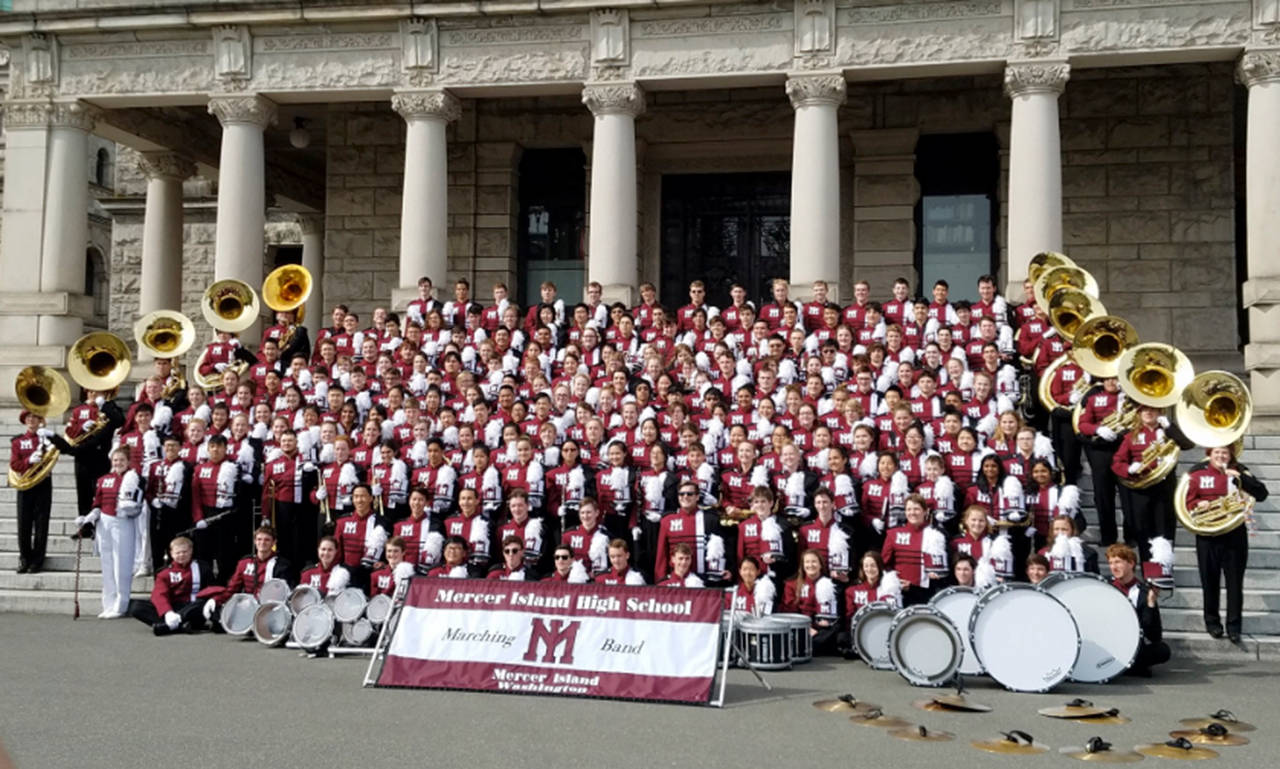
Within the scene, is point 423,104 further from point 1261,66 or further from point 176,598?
point 1261,66

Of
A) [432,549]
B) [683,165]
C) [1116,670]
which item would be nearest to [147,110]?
[683,165]

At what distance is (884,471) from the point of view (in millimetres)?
12984

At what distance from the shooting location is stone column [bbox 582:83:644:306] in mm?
20719

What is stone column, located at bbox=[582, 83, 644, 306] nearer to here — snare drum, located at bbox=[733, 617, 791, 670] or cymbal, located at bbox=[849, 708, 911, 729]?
snare drum, located at bbox=[733, 617, 791, 670]

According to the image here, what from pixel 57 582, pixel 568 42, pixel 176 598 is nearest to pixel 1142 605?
pixel 176 598

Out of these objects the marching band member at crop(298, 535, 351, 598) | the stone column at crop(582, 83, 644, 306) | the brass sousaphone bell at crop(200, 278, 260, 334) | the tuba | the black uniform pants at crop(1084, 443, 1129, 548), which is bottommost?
the marching band member at crop(298, 535, 351, 598)

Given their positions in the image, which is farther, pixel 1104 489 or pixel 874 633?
pixel 1104 489

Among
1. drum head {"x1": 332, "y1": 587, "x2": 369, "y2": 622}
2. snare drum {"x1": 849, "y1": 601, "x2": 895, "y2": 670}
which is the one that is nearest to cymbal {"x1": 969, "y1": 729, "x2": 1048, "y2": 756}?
snare drum {"x1": 849, "y1": 601, "x2": 895, "y2": 670}

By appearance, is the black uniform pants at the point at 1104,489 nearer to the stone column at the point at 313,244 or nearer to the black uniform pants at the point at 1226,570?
the black uniform pants at the point at 1226,570

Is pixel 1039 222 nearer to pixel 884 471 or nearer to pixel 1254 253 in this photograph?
pixel 1254 253

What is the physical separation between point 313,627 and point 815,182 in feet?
37.7

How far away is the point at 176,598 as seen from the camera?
1323 centimetres

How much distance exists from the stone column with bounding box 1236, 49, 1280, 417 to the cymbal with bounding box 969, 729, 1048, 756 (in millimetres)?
12839

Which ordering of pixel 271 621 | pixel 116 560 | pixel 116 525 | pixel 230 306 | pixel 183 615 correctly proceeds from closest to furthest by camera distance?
pixel 271 621, pixel 183 615, pixel 116 560, pixel 116 525, pixel 230 306
